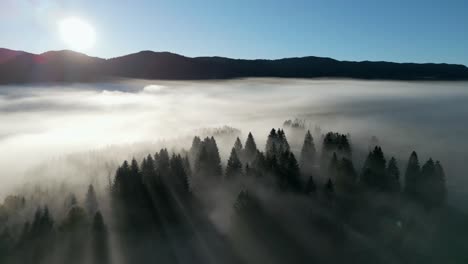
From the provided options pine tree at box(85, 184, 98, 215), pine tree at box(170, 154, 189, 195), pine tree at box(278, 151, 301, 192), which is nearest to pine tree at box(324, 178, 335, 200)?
pine tree at box(278, 151, 301, 192)

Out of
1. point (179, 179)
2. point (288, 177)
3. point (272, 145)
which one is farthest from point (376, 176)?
point (179, 179)

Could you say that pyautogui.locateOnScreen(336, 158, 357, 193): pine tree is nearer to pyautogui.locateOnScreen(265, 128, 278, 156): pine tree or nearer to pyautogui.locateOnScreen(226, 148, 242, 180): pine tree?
pyautogui.locateOnScreen(265, 128, 278, 156): pine tree

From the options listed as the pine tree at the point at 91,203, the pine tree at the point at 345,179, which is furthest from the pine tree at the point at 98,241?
the pine tree at the point at 345,179

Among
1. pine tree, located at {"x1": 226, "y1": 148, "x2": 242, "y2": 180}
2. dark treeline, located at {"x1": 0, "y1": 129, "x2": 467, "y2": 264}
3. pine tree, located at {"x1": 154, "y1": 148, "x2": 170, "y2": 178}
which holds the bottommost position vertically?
dark treeline, located at {"x1": 0, "y1": 129, "x2": 467, "y2": 264}

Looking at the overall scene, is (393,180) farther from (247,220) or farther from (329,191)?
(247,220)

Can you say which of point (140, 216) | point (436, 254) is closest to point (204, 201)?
point (140, 216)

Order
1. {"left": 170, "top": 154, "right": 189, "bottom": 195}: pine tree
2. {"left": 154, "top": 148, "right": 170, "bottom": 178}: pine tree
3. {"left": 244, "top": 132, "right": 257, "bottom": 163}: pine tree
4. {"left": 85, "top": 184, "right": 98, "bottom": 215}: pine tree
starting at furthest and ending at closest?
{"left": 244, "top": 132, "right": 257, "bottom": 163}: pine tree
{"left": 154, "top": 148, "right": 170, "bottom": 178}: pine tree
{"left": 170, "top": 154, "right": 189, "bottom": 195}: pine tree
{"left": 85, "top": 184, "right": 98, "bottom": 215}: pine tree

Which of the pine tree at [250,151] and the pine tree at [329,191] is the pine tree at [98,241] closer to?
the pine tree at [329,191]

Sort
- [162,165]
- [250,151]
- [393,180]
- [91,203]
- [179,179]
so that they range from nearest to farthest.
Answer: [91,203], [179,179], [393,180], [162,165], [250,151]
